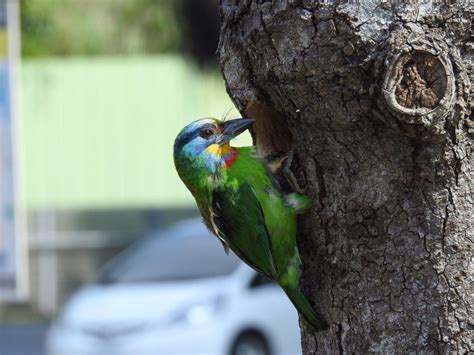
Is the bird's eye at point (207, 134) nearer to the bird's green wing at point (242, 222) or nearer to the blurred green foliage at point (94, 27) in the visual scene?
the bird's green wing at point (242, 222)

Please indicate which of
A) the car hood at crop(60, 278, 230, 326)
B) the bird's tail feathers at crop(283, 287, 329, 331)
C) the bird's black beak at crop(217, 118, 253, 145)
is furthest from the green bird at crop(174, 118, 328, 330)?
the car hood at crop(60, 278, 230, 326)

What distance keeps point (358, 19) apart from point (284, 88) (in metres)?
0.28

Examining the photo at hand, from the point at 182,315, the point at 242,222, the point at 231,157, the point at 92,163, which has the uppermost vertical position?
the point at 231,157

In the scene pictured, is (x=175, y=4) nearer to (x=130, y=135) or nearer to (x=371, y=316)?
(x=130, y=135)

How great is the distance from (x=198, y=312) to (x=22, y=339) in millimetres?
5260

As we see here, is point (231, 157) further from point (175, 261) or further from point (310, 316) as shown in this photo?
point (175, 261)

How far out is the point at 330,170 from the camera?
291 cm

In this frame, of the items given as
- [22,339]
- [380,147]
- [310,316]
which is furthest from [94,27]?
[380,147]

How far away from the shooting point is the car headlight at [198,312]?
30.3ft

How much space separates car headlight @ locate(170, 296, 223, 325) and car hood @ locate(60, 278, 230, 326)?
0.03 m

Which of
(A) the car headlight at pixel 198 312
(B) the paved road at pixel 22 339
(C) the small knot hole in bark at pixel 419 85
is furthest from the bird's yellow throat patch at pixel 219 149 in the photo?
(B) the paved road at pixel 22 339

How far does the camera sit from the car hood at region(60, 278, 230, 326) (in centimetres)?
936

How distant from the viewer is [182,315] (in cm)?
926

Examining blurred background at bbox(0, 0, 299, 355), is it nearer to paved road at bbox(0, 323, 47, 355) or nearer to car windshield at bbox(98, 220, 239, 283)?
paved road at bbox(0, 323, 47, 355)
